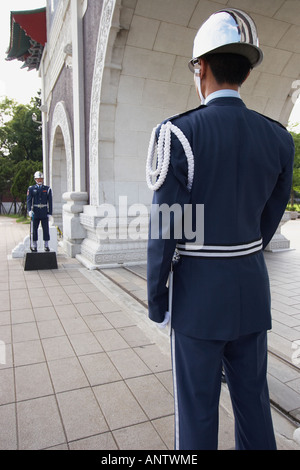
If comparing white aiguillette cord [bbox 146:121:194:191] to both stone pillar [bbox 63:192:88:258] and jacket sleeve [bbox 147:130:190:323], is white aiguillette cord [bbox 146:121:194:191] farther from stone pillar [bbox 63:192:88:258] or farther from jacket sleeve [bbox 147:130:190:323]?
stone pillar [bbox 63:192:88:258]

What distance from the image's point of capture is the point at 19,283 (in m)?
4.87

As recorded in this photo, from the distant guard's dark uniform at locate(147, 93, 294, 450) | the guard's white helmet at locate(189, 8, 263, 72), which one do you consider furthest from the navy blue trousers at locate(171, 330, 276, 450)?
the guard's white helmet at locate(189, 8, 263, 72)

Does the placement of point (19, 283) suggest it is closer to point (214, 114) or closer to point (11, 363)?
point (11, 363)

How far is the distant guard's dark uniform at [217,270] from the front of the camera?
3.86 ft

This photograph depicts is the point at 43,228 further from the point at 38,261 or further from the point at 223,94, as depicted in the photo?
the point at 223,94

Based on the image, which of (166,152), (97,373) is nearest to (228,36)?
(166,152)

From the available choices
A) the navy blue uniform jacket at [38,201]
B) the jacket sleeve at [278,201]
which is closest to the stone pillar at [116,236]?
the navy blue uniform jacket at [38,201]

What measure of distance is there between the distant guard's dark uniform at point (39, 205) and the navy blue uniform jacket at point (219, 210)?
5812 mm

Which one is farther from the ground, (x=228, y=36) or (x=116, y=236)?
(x=228, y=36)

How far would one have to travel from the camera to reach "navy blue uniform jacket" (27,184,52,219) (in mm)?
6641

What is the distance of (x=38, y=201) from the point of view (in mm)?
6676

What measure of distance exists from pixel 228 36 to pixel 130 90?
458cm
